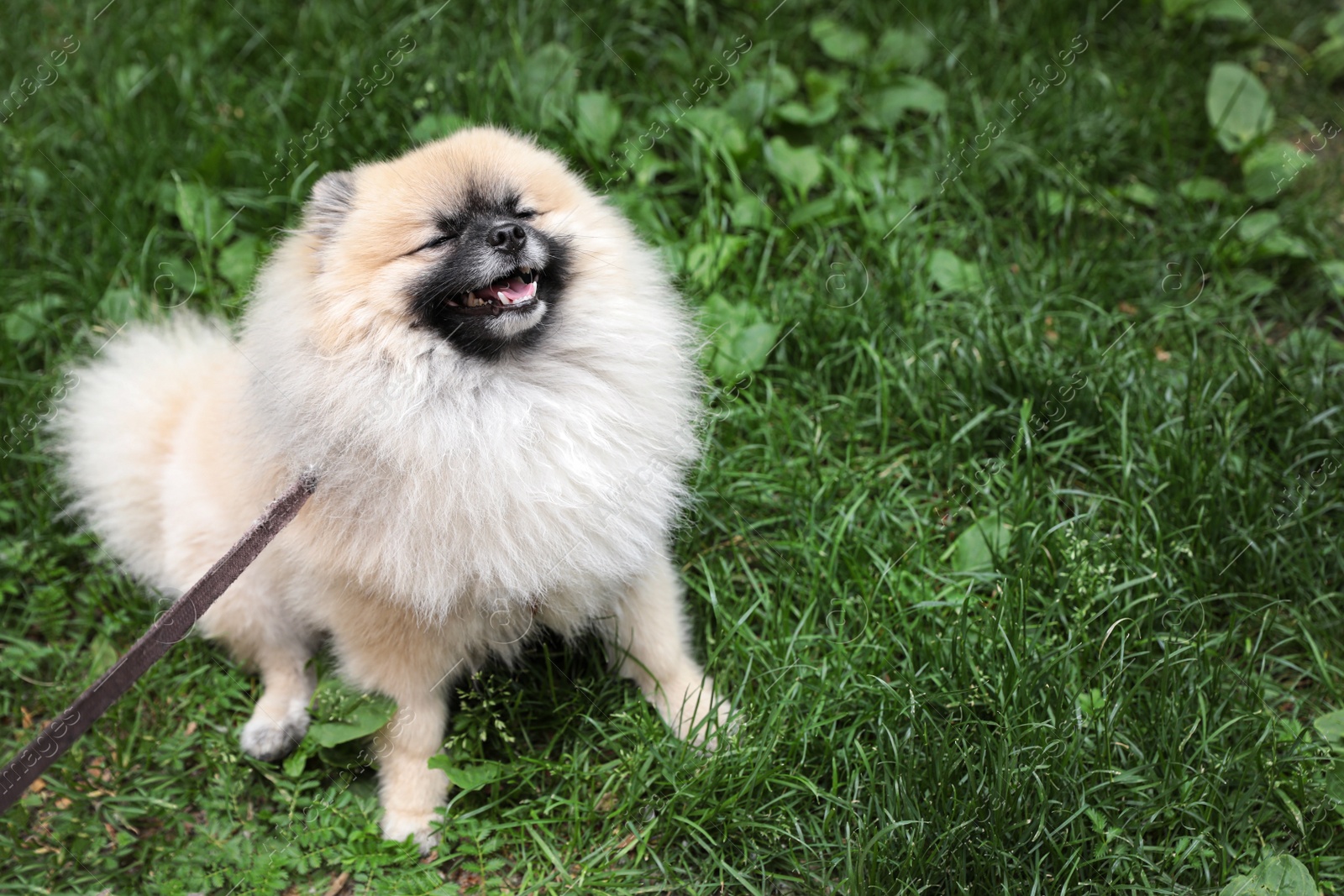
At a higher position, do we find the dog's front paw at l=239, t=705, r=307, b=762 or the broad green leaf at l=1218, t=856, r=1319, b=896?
the dog's front paw at l=239, t=705, r=307, b=762

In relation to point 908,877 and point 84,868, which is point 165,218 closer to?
point 84,868

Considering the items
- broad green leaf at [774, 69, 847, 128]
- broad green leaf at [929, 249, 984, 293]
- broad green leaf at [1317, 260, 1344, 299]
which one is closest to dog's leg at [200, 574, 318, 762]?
broad green leaf at [929, 249, 984, 293]

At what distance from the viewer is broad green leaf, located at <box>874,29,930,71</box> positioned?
3998mm

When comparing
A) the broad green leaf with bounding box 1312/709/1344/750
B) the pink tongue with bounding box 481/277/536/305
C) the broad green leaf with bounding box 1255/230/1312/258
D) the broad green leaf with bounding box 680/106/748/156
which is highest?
the pink tongue with bounding box 481/277/536/305

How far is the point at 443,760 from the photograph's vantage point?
2.52m

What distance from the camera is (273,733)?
273 centimetres

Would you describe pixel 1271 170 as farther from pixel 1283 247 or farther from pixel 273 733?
pixel 273 733

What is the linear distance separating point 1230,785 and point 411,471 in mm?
2017

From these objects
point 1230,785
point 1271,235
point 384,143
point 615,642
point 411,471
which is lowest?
point 1230,785

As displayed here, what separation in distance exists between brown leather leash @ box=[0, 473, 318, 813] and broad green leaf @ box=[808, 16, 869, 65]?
289cm

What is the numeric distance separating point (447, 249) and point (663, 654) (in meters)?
1.17

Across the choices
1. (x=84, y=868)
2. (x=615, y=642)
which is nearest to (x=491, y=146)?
(x=615, y=642)

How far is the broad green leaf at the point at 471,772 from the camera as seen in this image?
250 centimetres

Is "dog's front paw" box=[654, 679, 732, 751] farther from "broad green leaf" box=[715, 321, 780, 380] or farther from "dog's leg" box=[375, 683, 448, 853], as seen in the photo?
"broad green leaf" box=[715, 321, 780, 380]
